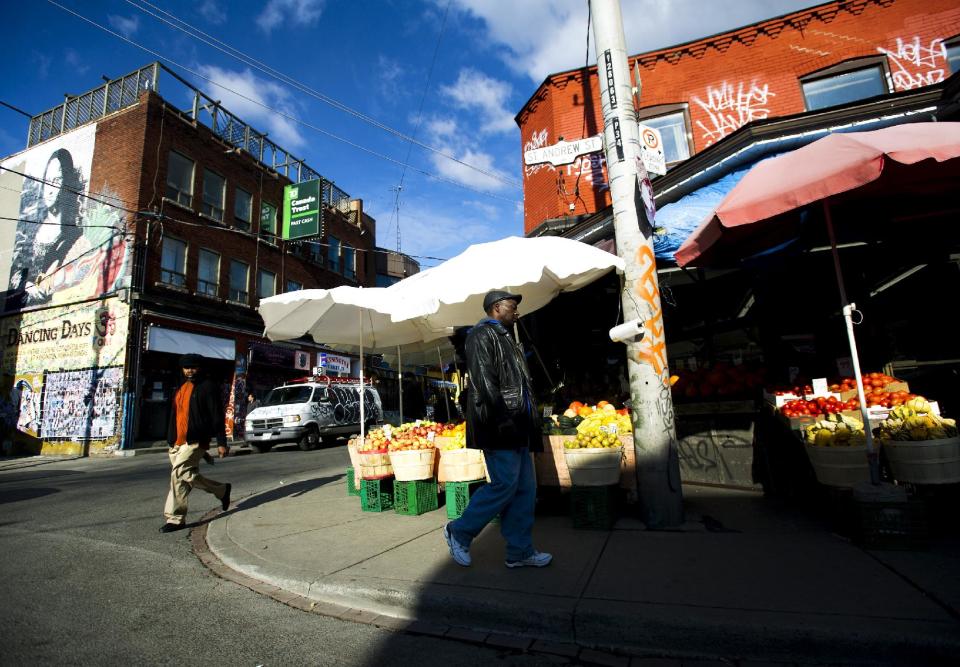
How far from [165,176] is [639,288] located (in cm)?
2061

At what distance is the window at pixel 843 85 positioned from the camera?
32.6ft

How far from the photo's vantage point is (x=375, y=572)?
A: 12.1ft

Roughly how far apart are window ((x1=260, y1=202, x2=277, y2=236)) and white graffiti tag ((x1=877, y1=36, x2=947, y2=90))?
925 inches

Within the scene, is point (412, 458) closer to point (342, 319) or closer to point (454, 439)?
point (454, 439)

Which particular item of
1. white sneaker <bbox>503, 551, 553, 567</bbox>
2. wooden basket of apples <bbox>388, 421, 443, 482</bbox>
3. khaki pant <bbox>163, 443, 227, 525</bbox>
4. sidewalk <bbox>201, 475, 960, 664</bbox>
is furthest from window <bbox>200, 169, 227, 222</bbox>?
white sneaker <bbox>503, 551, 553, 567</bbox>

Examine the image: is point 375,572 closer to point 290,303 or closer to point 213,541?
point 213,541

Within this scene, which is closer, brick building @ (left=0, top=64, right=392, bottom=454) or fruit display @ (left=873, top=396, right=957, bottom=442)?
fruit display @ (left=873, top=396, right=957, bottom=442)

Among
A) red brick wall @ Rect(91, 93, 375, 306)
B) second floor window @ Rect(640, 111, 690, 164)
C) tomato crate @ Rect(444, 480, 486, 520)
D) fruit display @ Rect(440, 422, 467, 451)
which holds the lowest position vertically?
tomato crate @ Rect(444, 480, 486, 520)

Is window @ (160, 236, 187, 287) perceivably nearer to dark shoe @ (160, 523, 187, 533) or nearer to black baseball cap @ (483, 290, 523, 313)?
dark shoe @ (160, 523, 187, 533)

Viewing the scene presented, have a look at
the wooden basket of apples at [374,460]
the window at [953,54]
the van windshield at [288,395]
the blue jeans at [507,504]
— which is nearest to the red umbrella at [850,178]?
the blue jeans at [507,504]

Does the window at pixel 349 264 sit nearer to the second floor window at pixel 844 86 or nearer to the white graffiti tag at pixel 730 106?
the white graffiti tag at pixel 730 106

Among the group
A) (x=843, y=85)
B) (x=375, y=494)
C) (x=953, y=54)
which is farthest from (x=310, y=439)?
(x=953, y=54)

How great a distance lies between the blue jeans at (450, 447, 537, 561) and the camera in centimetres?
357

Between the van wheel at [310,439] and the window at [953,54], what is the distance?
17866 mm
